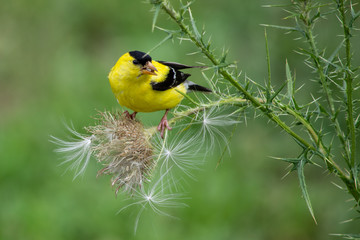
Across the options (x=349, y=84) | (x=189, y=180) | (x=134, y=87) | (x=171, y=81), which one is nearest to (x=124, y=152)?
(x=134, y=87)

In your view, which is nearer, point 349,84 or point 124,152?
point 349,84

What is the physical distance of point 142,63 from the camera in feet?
9.75

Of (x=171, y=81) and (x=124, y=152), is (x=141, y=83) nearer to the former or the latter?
(x=171, y=81)

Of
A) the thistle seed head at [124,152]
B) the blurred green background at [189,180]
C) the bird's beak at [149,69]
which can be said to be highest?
the bird's beak at [149,69]

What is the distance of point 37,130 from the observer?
544 centimetres

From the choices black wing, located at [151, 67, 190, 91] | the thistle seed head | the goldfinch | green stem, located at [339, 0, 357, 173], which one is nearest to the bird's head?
the goldfinch

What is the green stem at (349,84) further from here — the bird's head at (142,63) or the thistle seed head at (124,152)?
the bird's head at (142,63)

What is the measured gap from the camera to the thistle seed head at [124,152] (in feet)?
7.30

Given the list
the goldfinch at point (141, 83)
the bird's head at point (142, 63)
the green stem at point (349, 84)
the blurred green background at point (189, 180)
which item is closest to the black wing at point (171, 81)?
the goldfinch at point (141, 83)

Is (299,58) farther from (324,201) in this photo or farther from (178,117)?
(178,117)

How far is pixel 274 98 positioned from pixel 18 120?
457 centimetres

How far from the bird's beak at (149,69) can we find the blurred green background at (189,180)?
766 millimetres

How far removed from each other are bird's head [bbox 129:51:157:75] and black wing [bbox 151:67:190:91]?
11 centimetres

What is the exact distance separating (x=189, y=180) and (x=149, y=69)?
1885 mm
